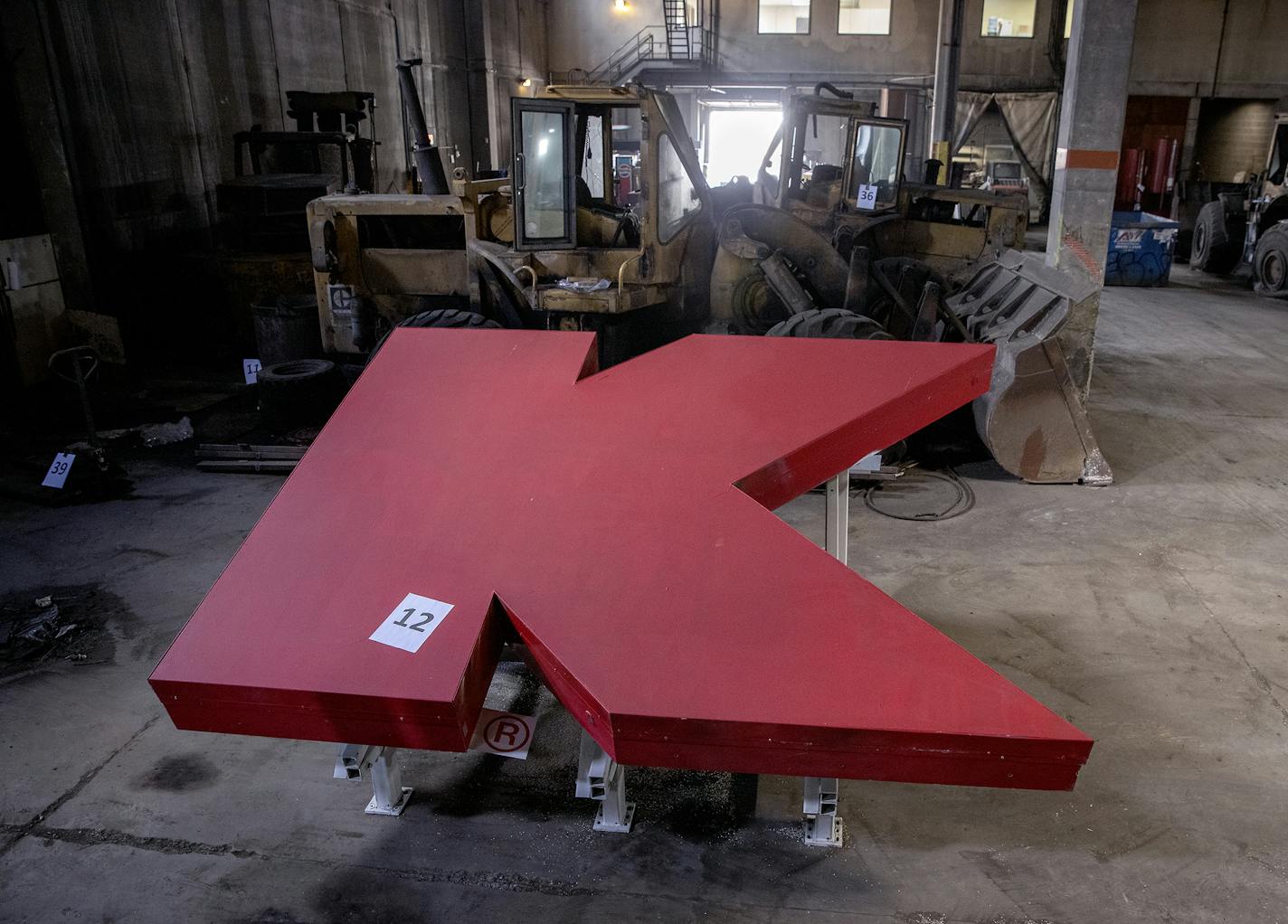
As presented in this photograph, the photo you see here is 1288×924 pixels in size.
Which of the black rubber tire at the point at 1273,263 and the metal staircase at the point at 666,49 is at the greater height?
the metal staircase at the point at 666,49

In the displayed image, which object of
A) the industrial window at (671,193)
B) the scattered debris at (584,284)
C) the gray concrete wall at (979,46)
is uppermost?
the gray concrete wall at (979,46)

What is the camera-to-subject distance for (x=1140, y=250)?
47.2 ft

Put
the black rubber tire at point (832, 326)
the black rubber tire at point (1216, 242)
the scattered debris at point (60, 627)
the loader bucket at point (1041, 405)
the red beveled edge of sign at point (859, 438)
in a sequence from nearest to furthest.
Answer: the red beveled edge of sign at point (859, 438), the scattered debris at point (60, 627), the loader bucket at point (1041, 405), the black rubber tire at point (832, 326), the black rubber tire at point (1216, 242)

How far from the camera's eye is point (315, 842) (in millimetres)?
3049

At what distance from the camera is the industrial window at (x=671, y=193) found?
22.1ft

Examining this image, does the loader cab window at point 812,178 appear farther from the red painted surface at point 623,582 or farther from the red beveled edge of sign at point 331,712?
Result: the red beveled edge of sign at point 331,712

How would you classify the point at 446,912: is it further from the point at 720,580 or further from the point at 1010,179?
the point at 1010,179

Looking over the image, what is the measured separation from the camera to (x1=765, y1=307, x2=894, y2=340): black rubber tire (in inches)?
244

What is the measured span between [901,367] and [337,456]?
180 cm

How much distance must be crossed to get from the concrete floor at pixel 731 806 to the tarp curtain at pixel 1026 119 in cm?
2062

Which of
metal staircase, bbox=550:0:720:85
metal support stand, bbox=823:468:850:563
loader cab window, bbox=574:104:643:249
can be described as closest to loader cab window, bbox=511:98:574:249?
loader cab window, bbox=574:104:643:249

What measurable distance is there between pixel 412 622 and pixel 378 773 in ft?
4.22

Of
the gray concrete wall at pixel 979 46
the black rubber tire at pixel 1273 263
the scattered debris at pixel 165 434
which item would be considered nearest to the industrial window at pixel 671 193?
the scattered debris at pixel 165 434

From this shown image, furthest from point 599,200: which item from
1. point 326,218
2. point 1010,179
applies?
point 1010,179
